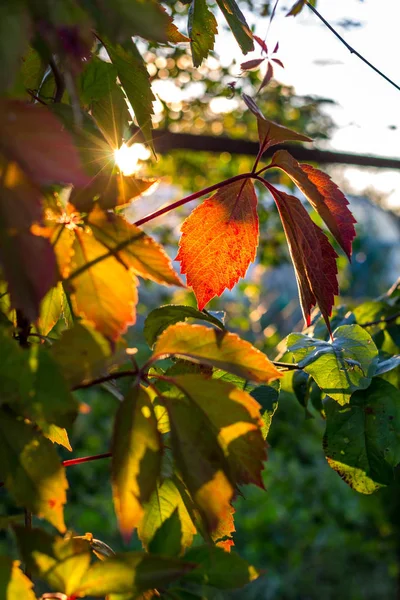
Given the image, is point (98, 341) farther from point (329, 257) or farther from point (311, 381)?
point (311, 381)

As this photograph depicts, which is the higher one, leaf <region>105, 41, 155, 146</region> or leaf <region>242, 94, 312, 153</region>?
leaf <region>105, 41, 155, 146</region>

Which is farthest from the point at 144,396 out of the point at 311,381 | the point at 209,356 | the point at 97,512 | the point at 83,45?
the point at 97,512

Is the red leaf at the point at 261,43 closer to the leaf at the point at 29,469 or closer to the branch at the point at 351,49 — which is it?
the branch at the point at 351,49

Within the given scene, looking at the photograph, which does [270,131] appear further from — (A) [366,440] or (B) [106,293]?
(A) [366,440]

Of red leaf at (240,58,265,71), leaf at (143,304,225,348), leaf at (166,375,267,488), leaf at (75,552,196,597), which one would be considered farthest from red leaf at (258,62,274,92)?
leaf at (75,552,196,597)

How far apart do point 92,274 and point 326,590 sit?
4.03 meters

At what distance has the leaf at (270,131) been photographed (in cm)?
53

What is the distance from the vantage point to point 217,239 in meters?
0.65

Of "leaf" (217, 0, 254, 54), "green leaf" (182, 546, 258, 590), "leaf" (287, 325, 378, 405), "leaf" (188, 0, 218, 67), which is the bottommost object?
"green leaf" (182, 546, 258, 590)

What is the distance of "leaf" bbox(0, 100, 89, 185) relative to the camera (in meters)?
0.33

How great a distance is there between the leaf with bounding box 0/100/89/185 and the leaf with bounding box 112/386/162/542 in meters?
0.16

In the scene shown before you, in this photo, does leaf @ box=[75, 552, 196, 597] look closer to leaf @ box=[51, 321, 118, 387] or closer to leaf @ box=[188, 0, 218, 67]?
leaf @ box=[51, 321, 118, 387]

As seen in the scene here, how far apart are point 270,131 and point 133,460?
1.00 ft

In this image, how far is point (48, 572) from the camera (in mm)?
398
